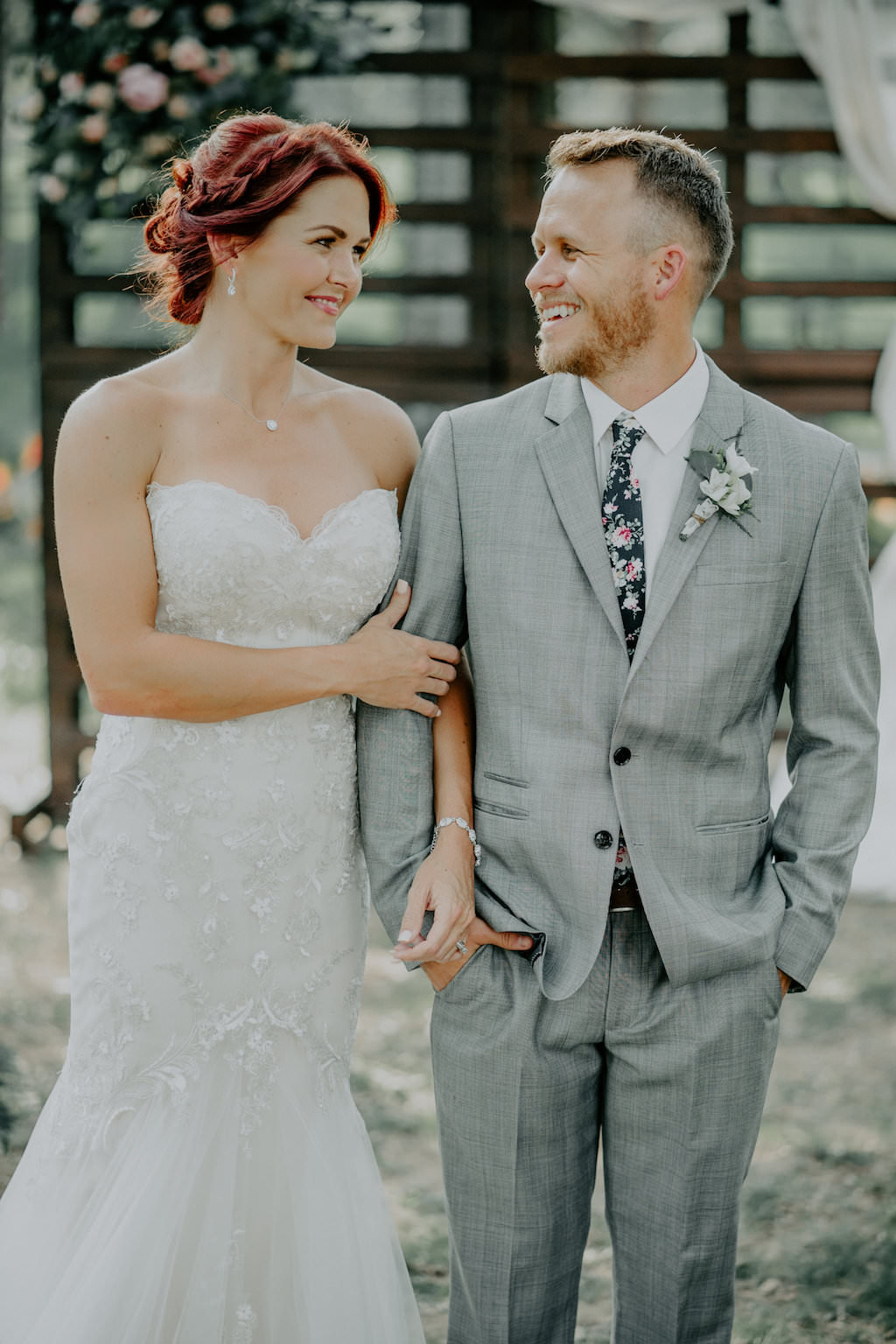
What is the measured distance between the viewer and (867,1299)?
3180 mm

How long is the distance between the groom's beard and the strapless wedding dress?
456 mm

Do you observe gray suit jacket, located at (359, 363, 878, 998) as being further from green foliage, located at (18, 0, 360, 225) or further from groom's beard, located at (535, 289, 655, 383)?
green foliage, located at (18, 0, 360, 225)

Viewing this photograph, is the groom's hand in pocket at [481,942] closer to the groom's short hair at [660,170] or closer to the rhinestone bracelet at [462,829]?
Answer: the rhinestone bracelet at [462,829]

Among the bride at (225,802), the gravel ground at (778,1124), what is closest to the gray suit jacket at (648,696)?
the bride at (225,802)

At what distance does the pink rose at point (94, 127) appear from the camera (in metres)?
5.65

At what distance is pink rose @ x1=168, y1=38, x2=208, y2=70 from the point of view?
5547 mm

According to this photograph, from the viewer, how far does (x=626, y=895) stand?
226 cm

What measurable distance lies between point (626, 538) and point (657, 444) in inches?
6.6

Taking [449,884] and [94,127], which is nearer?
[449,884]

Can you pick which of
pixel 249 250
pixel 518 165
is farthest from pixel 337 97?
pixel 249 250

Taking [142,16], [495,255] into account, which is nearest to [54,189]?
[142,16]

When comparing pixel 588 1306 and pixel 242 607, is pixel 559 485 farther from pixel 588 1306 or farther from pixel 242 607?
pixel 588 1306

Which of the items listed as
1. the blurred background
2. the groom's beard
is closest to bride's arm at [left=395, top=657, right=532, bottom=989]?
the groom's beard

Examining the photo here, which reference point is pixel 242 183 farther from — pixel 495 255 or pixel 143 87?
pixel 495 255
